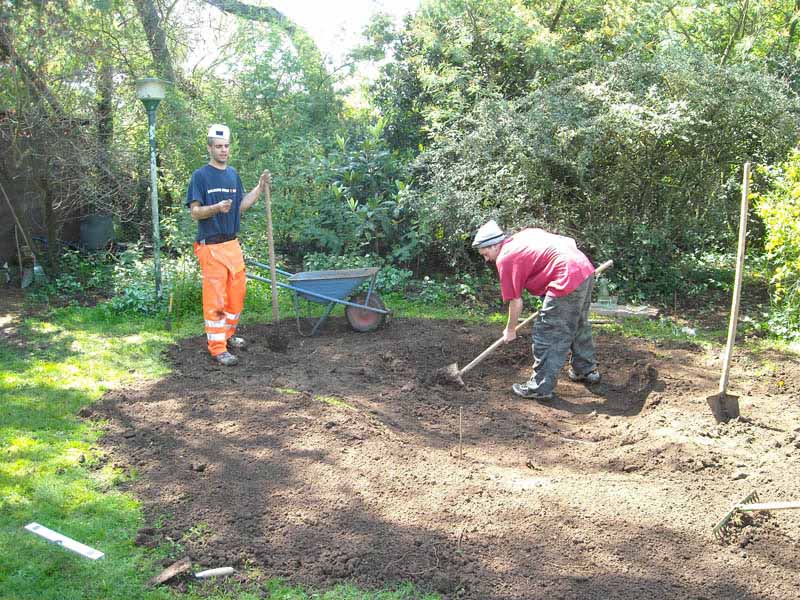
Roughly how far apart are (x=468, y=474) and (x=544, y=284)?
7.46 ft

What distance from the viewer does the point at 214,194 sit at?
6500mm

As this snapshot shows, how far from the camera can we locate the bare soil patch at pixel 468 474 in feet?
11.0

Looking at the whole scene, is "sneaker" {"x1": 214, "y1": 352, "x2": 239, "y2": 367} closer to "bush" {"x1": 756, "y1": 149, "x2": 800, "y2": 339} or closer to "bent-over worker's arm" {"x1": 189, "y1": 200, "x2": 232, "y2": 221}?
"bent-over worker's arm" {"x1": 189, "y1": 200, "x2": 232, "y2": 221}

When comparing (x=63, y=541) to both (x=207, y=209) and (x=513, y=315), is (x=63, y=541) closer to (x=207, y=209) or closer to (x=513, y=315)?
(x=207, y=209)

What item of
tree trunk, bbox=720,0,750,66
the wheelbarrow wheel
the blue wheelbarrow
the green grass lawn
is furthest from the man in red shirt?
tree trunk, bbox=720,0,750,66

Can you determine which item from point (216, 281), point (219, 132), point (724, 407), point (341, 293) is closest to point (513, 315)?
point (724, 407)

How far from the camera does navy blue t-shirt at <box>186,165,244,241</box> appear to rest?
21.1 ft

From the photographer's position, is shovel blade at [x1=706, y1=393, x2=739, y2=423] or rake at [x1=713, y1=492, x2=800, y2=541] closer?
rake at [x1=713, y1=492, x2=800, y2=541]

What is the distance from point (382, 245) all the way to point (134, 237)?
14.3 ft

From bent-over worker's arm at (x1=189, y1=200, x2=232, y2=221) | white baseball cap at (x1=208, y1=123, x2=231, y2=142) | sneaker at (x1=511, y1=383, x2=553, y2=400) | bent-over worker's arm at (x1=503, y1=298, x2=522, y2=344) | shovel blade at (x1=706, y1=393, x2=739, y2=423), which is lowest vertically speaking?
sneaker at (x1=511, y1=383, x2=553, y2=400)

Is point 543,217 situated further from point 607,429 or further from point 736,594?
point 736,594

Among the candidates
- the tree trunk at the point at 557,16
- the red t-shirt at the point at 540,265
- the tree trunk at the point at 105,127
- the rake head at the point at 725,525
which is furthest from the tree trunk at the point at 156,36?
the rake head at the point at 725,525

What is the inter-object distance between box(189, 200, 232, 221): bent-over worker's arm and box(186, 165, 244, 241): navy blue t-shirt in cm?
6

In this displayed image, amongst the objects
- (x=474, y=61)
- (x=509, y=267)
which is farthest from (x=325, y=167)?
(x=509, y=267)
